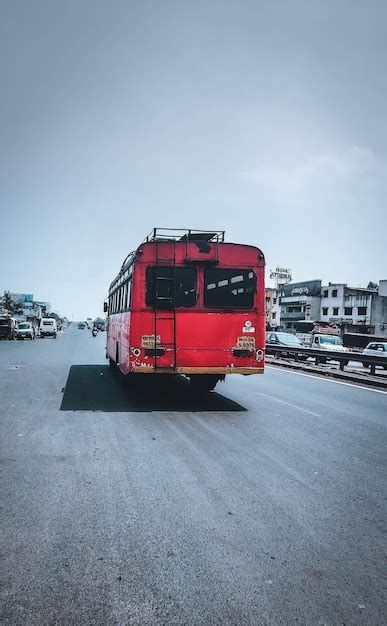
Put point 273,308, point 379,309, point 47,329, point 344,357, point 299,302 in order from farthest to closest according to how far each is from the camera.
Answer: point 273,308 → point 299,302 → point 379,309 → point 47,329 → point 344,357

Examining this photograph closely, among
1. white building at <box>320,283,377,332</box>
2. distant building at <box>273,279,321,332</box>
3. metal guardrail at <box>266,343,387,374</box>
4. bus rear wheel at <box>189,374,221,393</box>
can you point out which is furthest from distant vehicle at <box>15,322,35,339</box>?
distant building at <box>273,279,321,332</box>

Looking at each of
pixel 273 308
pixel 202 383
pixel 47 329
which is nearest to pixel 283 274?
pixel 273 308

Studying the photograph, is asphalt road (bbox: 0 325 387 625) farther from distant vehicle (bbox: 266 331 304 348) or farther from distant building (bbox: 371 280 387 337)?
distant building (bbox: 371 280 387 337)

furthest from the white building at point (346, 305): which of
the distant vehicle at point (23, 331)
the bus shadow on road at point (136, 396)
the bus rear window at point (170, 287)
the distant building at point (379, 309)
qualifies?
the bus rear window at point (170, 287)

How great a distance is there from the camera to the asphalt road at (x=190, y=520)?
8.57ft

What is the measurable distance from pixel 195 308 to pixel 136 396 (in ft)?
9.28

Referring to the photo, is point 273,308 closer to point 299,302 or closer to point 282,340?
point 299,302

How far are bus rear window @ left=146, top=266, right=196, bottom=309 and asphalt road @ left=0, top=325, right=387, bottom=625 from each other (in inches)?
98.5

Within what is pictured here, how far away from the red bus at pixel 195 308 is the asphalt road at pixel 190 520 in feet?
4.96

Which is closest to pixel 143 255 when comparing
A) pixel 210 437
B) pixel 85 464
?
pixel 210 437

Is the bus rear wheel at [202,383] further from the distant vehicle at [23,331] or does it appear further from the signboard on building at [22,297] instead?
the signboard on building at [22,297]

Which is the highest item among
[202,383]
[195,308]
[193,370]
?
[195,308]

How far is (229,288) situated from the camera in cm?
922

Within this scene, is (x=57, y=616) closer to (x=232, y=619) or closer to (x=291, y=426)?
(x=232, y=619)
